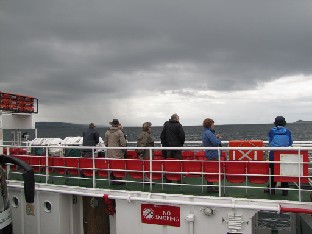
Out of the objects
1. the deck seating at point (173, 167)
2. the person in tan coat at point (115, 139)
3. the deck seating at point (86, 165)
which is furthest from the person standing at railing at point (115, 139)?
the deck seating at point (173, 167)

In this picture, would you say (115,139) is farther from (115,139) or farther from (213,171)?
(213,171)

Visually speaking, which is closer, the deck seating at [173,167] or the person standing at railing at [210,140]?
the person standing at railing at [210,140]

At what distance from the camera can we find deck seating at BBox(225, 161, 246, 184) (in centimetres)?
842

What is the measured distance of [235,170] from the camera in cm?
852

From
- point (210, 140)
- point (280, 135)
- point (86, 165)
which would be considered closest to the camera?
point (280, 135)

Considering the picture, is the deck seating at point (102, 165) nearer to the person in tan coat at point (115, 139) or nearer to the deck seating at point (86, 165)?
the deck seating at point (86, 165)

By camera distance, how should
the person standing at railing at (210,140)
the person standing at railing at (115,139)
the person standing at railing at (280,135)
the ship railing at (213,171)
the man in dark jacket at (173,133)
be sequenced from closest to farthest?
the ship railing at (213,171), the person standing at railing at (280,135), the person standing at railing at (210,140), the man in dark jacket at (173,133), the person standing at railing at (115,139)

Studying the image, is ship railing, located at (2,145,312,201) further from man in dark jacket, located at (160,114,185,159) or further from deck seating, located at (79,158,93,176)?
man in dark jacket, located at (160,114,185,159)

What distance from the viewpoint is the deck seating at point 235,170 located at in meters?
8.42

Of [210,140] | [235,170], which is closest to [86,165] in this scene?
[210,140]

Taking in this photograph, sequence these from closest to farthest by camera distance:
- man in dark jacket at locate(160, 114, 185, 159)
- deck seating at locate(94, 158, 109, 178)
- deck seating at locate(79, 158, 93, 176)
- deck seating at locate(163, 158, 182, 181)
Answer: deck seating at locate(163, 158, 182, 181)
man in dark jacket at locate(160, 114, 185, 159)
deck seating at locate(94, 158, 109, 178)
deck seating at locate(79, 158, 93, 176)

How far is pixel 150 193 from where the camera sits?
29.4 feet

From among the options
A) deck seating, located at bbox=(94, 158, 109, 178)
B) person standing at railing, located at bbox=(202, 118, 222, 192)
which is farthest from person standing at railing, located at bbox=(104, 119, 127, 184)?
person standing at railing, located at bbox=(202, 118, 222, 192)

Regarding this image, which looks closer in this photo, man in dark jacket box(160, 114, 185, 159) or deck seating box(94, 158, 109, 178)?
man in dark jacket box(160, 114, 185, 159)
